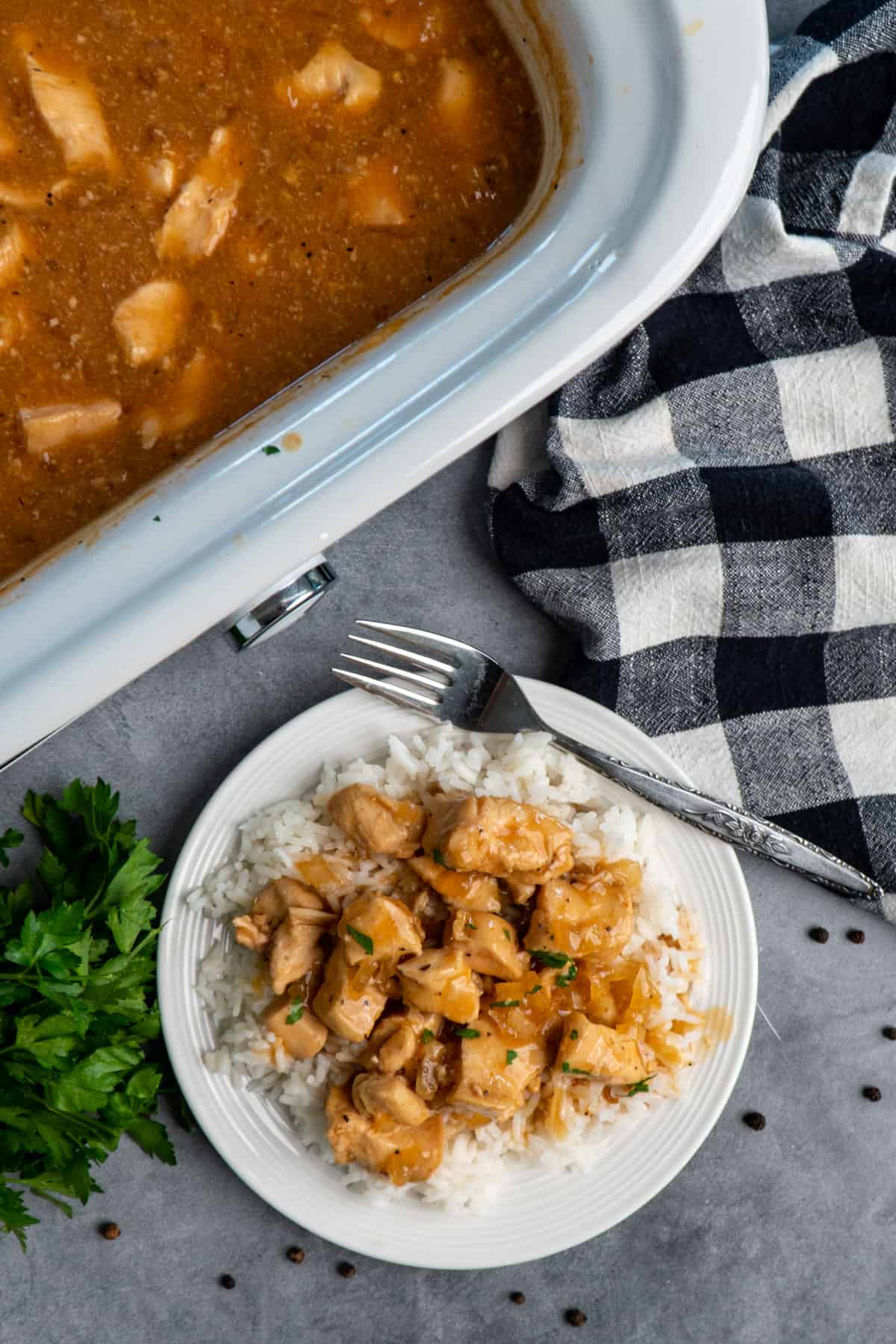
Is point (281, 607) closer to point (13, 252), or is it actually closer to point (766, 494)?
point (13, 252)

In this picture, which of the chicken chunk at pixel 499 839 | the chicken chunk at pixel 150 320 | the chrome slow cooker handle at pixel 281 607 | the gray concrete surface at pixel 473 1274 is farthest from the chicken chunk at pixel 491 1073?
the chicken chunk at pixel 150 320

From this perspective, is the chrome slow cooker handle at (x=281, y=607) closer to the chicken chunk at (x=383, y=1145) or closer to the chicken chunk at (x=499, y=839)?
the chicken chunk at (x=499, y=839)

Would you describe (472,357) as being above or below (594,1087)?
above

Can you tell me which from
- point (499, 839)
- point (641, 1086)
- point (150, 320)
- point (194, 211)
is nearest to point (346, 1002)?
point (499, 839)

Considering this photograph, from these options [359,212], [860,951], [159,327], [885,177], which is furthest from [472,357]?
[860,951]

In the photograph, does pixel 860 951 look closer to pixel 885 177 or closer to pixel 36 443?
pixel 885 177

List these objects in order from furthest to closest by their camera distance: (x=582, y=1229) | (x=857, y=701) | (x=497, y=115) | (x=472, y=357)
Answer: (x=857, y=701) < (x=582, y=1229) < (x=497, y=115) < (x=472, y=357)

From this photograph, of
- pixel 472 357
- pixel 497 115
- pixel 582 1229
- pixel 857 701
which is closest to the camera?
pixel 472 357

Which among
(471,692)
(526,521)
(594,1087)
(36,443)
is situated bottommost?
(594,1087)
